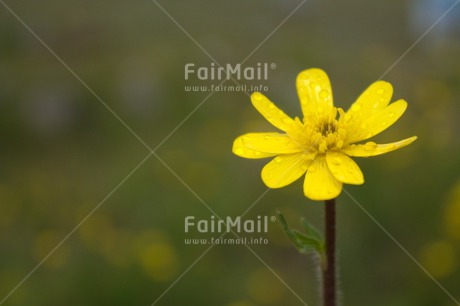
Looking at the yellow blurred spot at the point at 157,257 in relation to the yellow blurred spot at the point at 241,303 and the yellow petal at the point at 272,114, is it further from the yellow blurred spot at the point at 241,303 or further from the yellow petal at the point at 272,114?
the yellow petal at the point at 272,114

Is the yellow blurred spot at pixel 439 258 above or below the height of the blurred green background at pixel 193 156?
below

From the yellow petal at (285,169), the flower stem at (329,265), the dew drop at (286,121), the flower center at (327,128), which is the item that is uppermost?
the dew drop at (286,121)

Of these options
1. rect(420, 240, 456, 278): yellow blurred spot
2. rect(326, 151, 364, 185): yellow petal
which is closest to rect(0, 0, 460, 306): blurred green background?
rect(420, 240, 456, 278): yellow blurred spot

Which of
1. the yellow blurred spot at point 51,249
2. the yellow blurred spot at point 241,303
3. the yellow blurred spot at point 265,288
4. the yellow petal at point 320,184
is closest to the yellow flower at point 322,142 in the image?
the yellow petal at point 320,184

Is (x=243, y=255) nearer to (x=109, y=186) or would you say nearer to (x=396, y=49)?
(x=109, y=186)

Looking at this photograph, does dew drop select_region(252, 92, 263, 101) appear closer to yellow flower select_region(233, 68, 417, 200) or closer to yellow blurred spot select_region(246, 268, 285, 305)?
yellow flower select_region(233, 68, 417, 200)

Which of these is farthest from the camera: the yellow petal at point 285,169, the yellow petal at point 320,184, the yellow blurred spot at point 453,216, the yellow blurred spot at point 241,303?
the yellow blurred spot at point 453,216

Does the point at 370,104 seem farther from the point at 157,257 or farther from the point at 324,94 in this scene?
the point at 157,257
